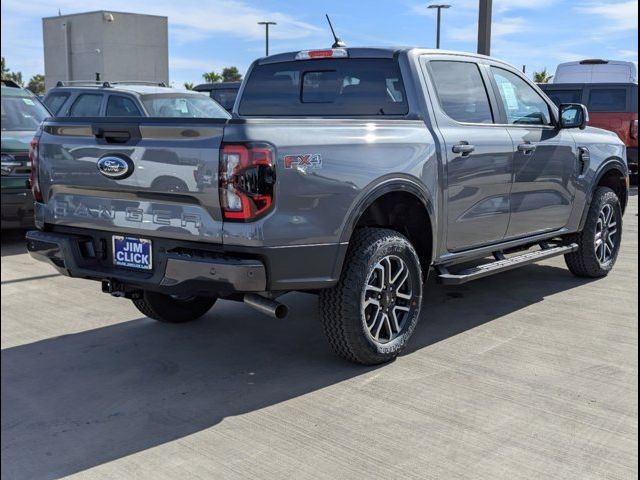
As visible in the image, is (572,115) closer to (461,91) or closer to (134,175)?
(461,91)

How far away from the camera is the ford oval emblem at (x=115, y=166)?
3.82 metres

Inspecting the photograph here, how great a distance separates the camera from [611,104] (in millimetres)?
15289

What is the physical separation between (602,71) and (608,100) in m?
3.07

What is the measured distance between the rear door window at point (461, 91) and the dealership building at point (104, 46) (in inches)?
1375

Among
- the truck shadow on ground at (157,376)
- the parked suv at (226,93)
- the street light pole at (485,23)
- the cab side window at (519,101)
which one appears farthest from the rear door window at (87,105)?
the cab side window at (519,101)

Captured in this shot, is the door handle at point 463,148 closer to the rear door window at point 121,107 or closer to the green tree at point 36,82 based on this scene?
the rear door window at point 121,107

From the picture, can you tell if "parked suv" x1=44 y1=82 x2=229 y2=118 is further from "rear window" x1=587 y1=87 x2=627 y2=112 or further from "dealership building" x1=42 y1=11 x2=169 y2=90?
"dealership building" x1=42 y1=11 x2=169 y2=90

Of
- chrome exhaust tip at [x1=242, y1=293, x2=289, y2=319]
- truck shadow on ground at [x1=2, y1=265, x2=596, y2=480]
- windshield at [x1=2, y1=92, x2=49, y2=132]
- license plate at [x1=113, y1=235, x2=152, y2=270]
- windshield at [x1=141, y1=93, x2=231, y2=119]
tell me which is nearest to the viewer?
truck shadow on ground at [x1=2, y1=265, x2=596, y2=480]

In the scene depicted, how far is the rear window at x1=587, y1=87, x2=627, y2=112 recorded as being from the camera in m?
15.2

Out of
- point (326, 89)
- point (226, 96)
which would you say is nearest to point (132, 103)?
point (326, 89)

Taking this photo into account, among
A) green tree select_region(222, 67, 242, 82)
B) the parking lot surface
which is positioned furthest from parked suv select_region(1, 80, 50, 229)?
green tree select_region(222, 67, 242, 82)

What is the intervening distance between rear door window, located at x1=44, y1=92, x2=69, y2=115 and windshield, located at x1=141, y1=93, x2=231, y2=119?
5.91 ft

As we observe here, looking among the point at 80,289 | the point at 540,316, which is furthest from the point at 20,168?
the point at 540,316

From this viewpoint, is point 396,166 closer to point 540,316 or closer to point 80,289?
point 540,316
